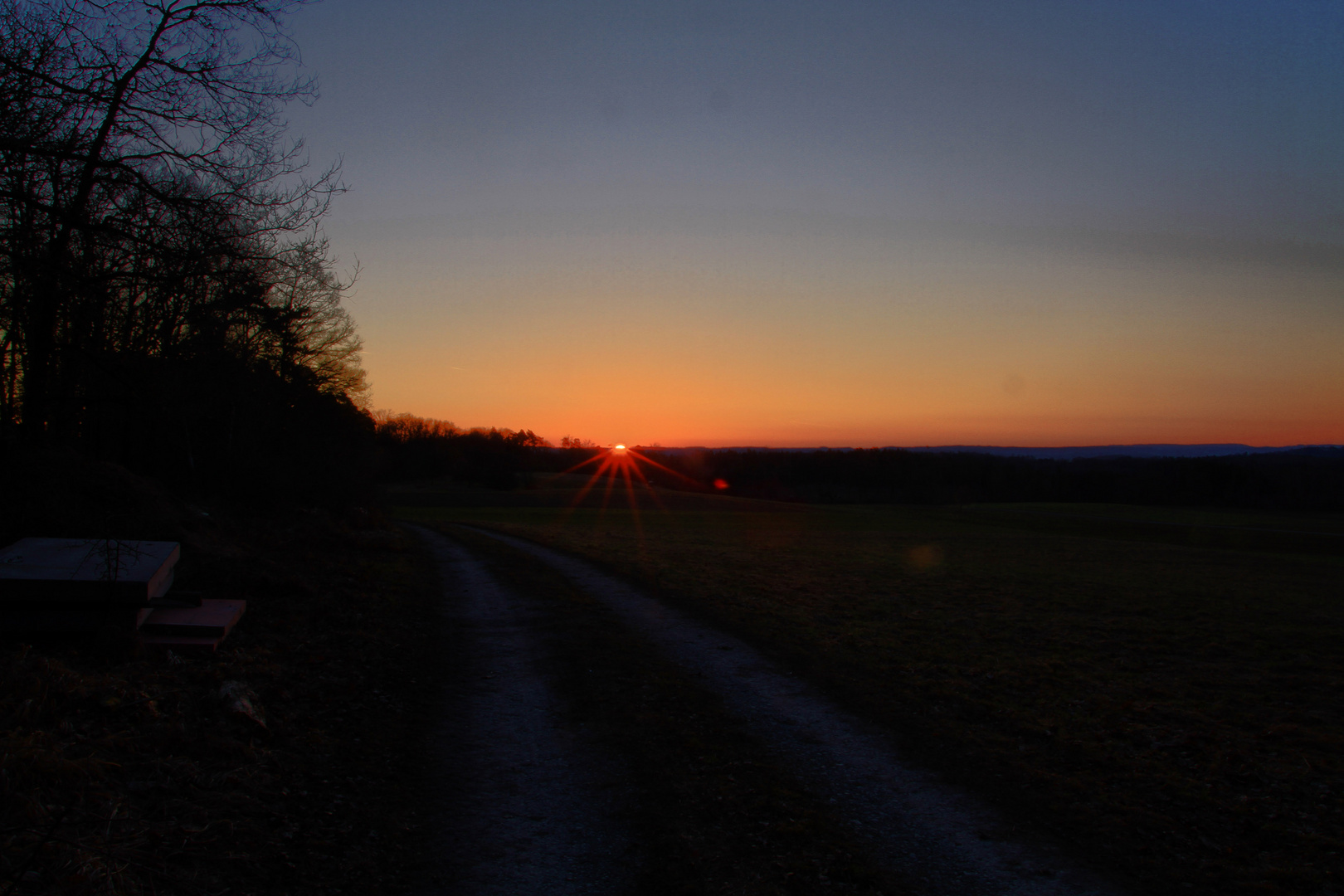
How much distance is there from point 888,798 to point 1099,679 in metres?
5.79

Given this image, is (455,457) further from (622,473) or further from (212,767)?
(212,767)

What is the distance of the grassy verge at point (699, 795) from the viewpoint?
4.41 m

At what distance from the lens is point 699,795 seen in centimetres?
554

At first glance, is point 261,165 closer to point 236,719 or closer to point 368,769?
point 236,719

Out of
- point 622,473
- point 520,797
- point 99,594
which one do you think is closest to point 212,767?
Result: point 520,797

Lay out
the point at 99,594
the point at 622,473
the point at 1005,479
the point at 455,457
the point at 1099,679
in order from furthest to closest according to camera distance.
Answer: the point at 1005,479
the point at 622,473
the point at 455,457
the point at 1099,679
the point at 99,594

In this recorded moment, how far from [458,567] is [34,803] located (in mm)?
15004

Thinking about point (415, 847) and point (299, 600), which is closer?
point (415, 847)

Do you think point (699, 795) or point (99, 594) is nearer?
point (699, 795)

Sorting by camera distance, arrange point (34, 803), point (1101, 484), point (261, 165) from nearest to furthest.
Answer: point (34, 803) < point (261, 165) < point (1101, 484)

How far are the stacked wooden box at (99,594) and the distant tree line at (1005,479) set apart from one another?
90812 mm

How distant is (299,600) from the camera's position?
11477mm

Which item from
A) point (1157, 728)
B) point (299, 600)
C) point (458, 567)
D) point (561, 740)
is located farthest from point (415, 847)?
point (458, 567)

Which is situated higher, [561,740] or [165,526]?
[165,526]
